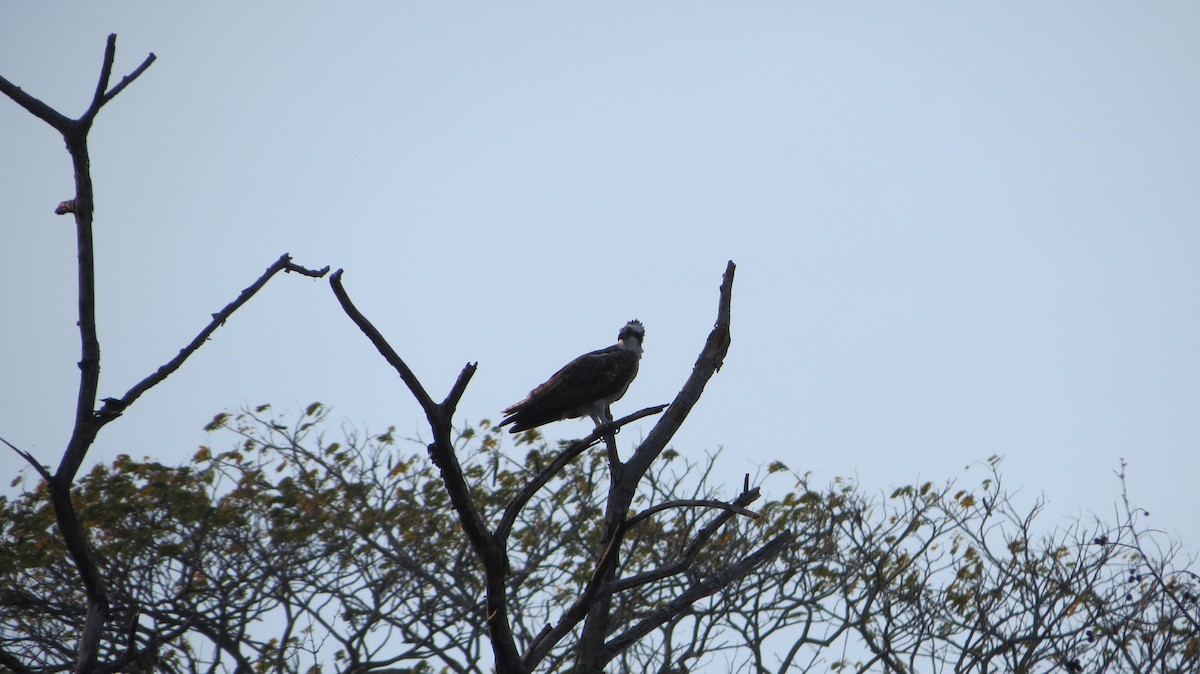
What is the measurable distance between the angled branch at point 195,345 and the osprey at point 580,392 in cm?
623

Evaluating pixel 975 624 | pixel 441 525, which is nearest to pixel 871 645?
pixel 975 624

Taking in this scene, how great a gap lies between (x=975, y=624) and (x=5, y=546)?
11902mm

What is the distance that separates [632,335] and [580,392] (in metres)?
1.56

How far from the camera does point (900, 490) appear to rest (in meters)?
16.3

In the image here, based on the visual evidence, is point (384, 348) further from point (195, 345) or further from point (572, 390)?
point (572, 390)

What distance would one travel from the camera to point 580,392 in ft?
34.2

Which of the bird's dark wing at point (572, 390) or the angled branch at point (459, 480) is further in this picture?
the bird's dark wing at point (572, 390)

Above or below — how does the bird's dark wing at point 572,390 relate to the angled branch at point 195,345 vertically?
above

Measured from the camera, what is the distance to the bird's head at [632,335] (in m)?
11.6

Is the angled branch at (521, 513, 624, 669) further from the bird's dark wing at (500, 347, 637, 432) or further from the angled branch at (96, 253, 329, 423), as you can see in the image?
the bird's dark wing at (500, 347, 637, 432)

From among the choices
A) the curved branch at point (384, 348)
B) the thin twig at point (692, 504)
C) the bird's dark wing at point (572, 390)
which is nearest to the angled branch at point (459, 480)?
the curved branch at point (384, 348)

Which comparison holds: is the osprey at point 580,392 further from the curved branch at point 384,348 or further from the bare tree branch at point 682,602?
the curved branch at point 384,348

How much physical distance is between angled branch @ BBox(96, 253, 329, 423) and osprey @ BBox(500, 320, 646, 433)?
623 cm

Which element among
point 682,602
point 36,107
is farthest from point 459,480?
point 36,107
